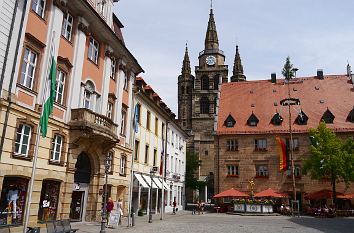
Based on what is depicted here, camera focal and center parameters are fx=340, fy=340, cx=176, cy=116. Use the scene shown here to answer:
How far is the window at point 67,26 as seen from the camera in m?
19.1

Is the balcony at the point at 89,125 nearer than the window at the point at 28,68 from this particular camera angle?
No

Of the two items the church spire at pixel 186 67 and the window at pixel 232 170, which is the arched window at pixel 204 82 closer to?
the church spire at pixel 186 67

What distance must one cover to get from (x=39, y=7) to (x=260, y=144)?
121 feet

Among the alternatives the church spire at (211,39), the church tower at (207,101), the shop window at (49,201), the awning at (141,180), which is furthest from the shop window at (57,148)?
the church spire at (211,39)

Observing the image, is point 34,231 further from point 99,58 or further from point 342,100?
point 342,100

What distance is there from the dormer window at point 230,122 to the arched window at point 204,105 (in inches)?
1187

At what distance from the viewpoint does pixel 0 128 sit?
1408cm

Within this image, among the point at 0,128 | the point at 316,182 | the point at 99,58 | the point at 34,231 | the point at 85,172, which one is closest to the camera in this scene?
the point at 34,231

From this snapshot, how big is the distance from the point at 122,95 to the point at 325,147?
86.1 feet

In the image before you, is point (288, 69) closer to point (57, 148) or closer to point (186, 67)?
point (57, 148)

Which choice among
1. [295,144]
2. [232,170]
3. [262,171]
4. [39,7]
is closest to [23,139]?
[39,7]

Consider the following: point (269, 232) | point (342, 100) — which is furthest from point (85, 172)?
point (342, 100)

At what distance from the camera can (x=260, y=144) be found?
156 feet

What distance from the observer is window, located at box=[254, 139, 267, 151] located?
47225mm
